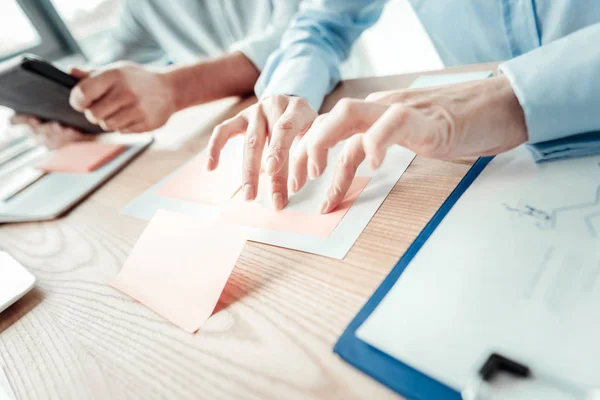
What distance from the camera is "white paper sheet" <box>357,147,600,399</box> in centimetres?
23

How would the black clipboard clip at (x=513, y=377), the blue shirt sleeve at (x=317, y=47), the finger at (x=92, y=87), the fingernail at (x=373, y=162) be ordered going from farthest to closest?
the finger at (x=92, y=87), the blue shirt sleeve at (x=317, y=47), the fingernail at (x=373, y=162), the black clipboard clip at (x=513, y=377)

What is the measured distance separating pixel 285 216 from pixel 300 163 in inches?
2.5

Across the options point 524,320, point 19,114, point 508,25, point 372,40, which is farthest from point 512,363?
point 372,40

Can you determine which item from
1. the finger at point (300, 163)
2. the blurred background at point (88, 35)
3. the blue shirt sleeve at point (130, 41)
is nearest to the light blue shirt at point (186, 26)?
the blue shirt sleeve at point (130, 41)

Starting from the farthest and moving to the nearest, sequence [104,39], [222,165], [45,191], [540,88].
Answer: [104,39] → [45,191] → [222,165] → [540,88]

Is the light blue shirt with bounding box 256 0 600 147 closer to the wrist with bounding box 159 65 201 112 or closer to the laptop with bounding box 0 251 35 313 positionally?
the wrist with bounding box 159 65 201 112

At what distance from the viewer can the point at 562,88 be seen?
1.16 feet

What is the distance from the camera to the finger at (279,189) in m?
0.46

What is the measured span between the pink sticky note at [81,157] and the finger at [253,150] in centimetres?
40

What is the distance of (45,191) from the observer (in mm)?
752

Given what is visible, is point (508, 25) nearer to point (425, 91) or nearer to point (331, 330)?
point (425, 91)

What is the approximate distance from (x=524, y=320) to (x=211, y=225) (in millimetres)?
324

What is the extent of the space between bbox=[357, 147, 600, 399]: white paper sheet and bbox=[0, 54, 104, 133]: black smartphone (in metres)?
0.76

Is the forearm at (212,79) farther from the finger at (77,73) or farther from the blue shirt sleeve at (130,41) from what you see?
the blue shirt sleeve at (130,41)
